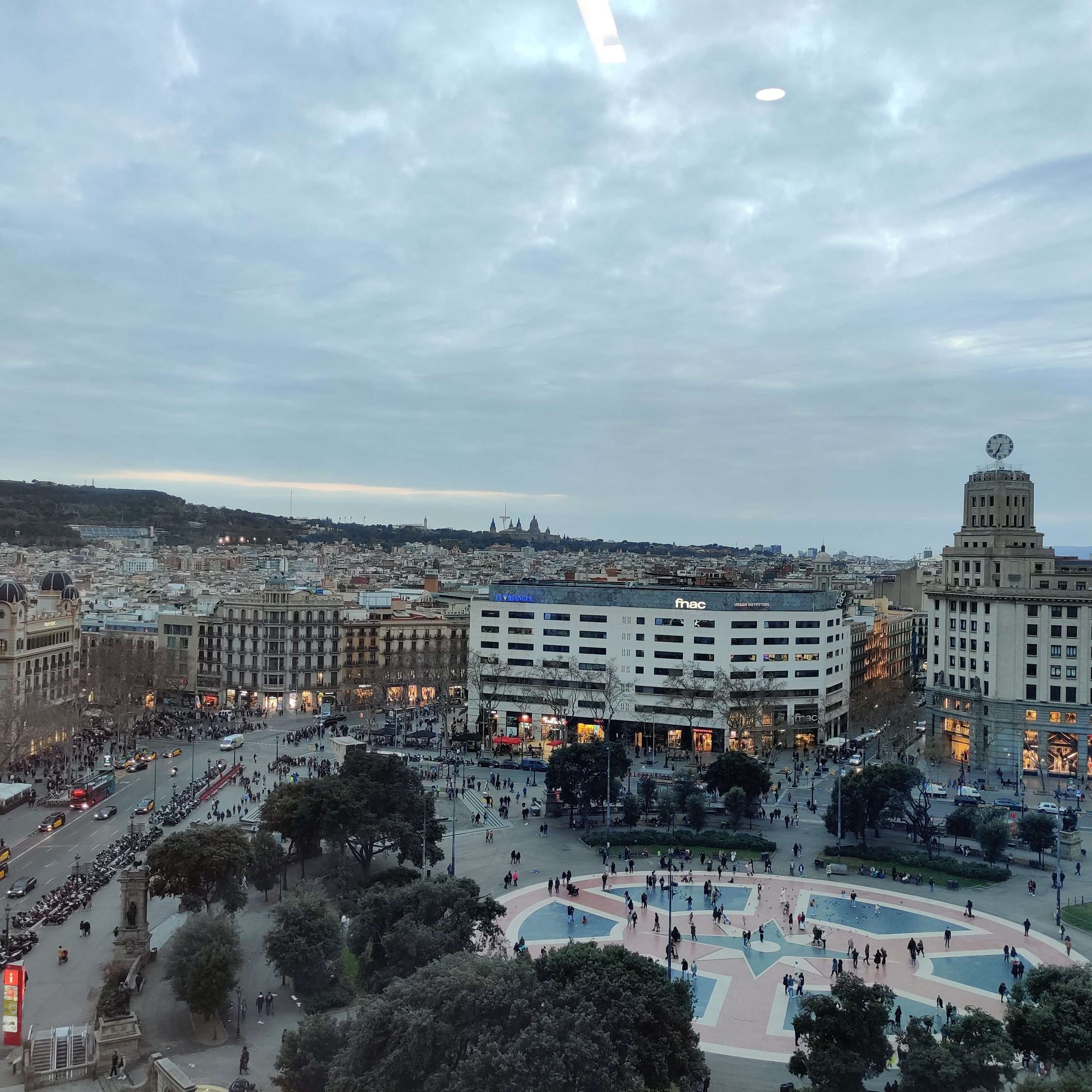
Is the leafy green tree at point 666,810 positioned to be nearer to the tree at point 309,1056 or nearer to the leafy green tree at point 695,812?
the leafy green tree at point 695,812

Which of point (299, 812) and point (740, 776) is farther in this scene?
point (740, 776)

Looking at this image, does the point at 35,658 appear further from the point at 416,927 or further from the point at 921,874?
the point at 921,874

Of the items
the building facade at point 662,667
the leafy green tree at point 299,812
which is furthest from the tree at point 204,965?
the building facade at point 662,667

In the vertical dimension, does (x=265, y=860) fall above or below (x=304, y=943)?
below

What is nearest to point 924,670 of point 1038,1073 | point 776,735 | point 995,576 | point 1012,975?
point 995,576

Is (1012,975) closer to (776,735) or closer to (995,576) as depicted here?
(776,735)

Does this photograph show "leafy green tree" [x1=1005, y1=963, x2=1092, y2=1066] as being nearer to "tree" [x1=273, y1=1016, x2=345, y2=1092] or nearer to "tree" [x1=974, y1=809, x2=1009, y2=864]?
"tree" [x1=273, y1=1016, x2=345, y2=1092]

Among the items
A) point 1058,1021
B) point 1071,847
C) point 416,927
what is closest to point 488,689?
point 1071,847
